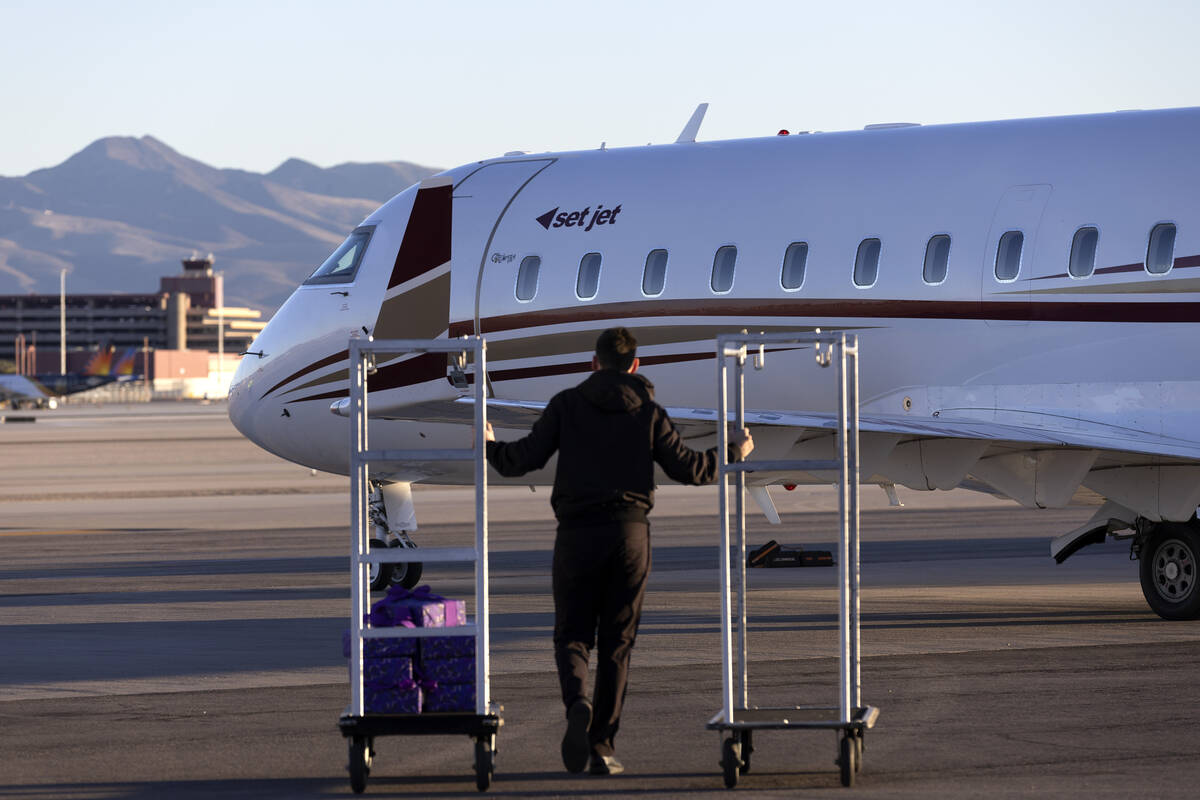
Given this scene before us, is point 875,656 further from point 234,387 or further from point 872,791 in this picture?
point 234,387

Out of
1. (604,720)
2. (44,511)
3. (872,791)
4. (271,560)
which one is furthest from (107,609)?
(44,511)

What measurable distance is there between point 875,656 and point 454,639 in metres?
5.00

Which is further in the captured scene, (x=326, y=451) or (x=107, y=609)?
(x=326, y=451)

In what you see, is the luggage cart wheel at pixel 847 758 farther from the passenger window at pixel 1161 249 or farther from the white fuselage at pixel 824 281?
the passenger window at pixel 1161 249

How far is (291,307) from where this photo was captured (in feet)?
65.2

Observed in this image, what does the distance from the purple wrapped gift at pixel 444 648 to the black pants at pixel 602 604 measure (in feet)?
1.58

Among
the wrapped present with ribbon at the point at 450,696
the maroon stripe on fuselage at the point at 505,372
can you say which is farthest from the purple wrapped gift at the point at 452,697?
the maroon stripe on fuselage at the point at 505,372

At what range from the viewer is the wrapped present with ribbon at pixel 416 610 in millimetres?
9273

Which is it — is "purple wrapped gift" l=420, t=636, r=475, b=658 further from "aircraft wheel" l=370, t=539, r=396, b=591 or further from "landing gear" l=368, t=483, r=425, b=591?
"aircraft wheel" l=370, t=539, r=396, b=591

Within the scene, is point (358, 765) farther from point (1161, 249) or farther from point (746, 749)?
point (1161, 249)

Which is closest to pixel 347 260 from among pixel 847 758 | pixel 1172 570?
pixel 1172 570

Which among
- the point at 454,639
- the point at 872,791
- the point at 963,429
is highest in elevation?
the point at 963,429

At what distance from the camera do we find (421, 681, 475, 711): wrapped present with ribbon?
9.20 metres

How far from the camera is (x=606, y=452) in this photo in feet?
30.1
